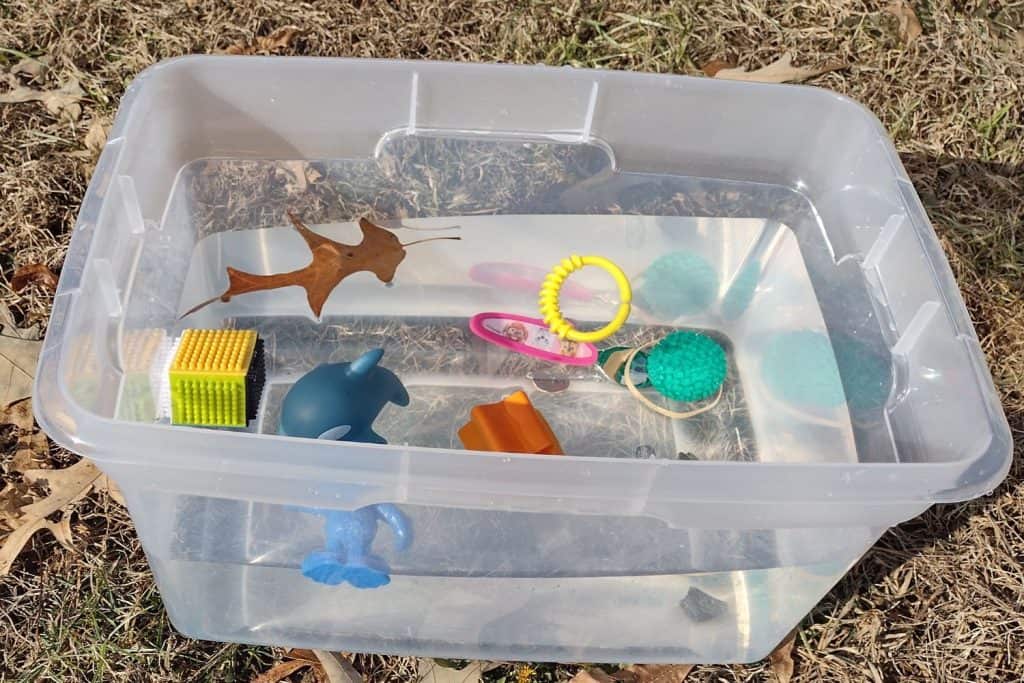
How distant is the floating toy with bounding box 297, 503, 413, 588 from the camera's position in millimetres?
920

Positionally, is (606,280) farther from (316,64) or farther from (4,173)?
(4,173)

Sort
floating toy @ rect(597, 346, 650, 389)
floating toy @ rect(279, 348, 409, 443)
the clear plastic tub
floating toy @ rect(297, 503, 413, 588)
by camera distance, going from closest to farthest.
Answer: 1. the clear plastic tub
2. floating toy @ rect(297, 503, 413, 588)
3. floating toy @ rect(279, 348, 409, 443)
4. floating toy @ rect(597, 346, 650, 389)

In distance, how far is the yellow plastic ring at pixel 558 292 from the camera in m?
1.22

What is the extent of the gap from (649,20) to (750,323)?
1.67 ft

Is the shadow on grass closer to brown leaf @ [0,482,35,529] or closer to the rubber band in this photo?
the rubber band

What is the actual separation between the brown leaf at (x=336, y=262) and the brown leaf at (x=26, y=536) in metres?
0.36

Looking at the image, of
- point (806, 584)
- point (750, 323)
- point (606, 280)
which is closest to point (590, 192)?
point (606, 280)

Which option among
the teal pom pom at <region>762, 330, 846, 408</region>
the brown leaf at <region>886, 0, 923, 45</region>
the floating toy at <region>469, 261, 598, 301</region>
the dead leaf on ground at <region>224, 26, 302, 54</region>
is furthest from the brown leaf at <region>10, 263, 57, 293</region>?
the brown leaf at <region>886, 0, 923, 45</region>

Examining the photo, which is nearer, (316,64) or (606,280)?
(316,64)

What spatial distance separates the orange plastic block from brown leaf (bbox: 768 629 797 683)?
0.34 m

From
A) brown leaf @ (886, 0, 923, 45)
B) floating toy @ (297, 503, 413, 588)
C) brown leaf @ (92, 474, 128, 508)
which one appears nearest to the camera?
floating toy @ (297, 503, 413, 588)

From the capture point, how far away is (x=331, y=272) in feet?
4.15

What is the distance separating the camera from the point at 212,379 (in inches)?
40.6

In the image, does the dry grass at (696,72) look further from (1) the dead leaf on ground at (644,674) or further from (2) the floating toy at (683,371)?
(2) the floating toy at (683,371)
